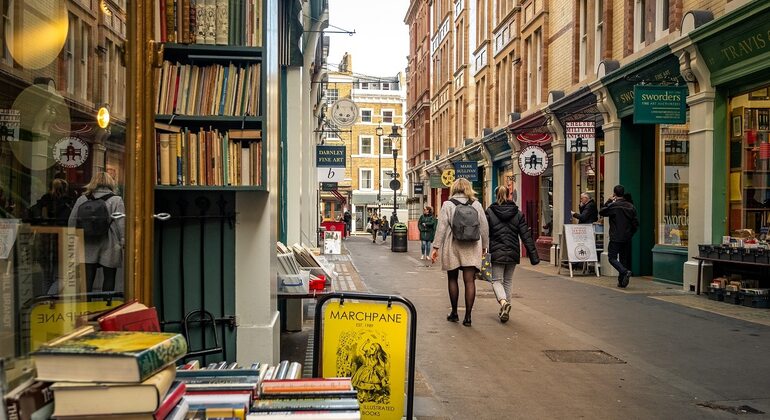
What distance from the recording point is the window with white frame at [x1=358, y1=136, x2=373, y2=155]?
6981cm

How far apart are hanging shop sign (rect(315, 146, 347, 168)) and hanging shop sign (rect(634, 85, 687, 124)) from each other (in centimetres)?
1294

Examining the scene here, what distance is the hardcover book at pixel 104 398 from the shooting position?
2209mm

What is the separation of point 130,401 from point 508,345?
663cm

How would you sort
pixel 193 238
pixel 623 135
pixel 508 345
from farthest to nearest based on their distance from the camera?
pixel 623 135
pixel 508 345
pixel 193 238

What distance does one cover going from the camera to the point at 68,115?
9.99ft

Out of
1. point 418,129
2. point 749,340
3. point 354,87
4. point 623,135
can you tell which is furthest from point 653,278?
point 354,87

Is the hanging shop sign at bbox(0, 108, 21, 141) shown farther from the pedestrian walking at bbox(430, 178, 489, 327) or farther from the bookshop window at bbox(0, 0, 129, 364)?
the pedestrian walking at bbox(430, 178, 489, 327)

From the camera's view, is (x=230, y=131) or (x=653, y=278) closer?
(x=230, y=131)

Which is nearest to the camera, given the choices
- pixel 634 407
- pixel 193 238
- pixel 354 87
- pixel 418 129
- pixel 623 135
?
pixel 193 238

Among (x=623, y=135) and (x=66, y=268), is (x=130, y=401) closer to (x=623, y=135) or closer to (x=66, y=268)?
(x=66, y=268)

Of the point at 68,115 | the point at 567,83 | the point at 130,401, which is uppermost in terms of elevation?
the point at 567,83

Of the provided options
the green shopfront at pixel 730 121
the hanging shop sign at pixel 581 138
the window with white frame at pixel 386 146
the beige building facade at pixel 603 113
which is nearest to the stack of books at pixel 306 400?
the beige building facade at pixel 603 113

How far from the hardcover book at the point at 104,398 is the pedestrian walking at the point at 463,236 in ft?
24.0

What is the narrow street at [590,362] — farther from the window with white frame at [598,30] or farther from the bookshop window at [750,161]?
the window with white frame at [598,30]
